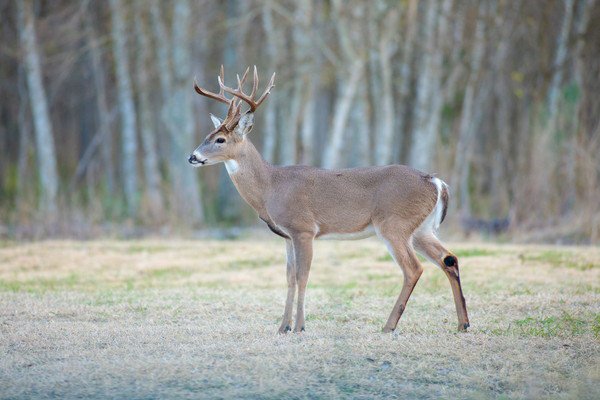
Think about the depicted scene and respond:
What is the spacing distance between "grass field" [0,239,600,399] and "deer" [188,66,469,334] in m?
0.46

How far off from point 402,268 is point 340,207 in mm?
770

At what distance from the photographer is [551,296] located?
9547 millimetres

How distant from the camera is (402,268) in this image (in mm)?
7938

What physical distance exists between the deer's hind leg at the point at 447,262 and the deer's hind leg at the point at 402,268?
0.24 meters

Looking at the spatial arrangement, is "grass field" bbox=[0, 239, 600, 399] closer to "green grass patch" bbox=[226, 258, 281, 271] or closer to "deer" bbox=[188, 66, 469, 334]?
"green grass patch" bbox=[226, 258, 281, 271]

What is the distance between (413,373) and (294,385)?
859 mm

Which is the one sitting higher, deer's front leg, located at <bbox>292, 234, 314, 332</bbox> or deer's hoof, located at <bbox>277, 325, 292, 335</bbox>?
deer's front leg, located at <bbox>292, 234, 314, 332</bbox>

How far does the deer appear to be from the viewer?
7988mm

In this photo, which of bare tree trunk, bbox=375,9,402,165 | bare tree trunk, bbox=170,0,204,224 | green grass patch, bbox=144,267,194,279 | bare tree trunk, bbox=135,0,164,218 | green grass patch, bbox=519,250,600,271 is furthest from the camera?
bare tree trunk, bbox=135,0,164,218

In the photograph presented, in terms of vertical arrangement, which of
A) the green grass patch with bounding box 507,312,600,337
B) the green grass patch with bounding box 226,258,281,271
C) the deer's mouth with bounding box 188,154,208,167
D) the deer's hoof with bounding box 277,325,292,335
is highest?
the deer's mouth with bounding box 188,154,208,167

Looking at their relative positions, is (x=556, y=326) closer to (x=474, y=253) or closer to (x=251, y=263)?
(x=474, y=253)

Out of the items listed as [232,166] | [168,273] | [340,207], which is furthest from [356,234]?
[168,273]

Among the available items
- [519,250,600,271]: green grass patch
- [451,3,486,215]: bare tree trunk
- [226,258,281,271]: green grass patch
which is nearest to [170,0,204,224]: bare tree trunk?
[451,3,486,215]: bare tree trunk

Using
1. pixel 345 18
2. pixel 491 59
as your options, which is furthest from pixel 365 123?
pixel 491 59
